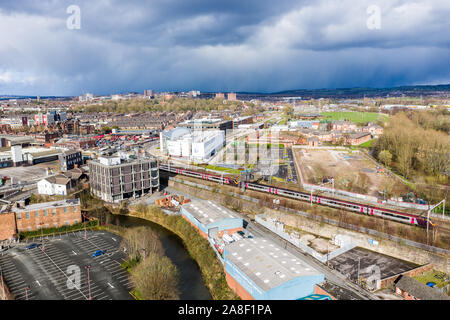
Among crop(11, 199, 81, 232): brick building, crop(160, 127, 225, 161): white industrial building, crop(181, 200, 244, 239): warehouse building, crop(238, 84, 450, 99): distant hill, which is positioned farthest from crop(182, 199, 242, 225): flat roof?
crop(238, 84, 450, 99): distant hill

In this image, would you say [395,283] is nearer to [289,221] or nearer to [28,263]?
[289,221]

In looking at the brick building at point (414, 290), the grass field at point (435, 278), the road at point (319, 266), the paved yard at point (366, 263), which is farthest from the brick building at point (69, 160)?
the grass field at point (435, 278)

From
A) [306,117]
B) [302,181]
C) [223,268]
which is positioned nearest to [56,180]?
[223,268]

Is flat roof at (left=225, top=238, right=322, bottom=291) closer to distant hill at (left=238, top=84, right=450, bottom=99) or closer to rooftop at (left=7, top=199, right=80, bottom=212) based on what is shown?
rooftop at (left=7, top=199, right=80, bottom=212)

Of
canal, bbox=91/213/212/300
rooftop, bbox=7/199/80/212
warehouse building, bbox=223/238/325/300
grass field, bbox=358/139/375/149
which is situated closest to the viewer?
warehouse building, bbox=223/238/325/300

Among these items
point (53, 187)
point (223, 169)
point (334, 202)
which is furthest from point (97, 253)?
point (223, 169)

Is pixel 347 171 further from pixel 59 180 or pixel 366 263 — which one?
pixel 59 180
